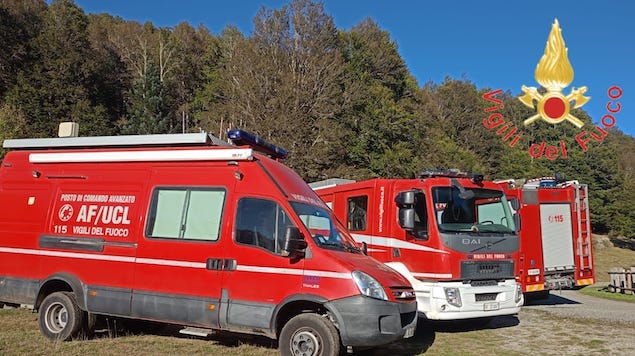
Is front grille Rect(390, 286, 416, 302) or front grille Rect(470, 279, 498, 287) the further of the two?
front grille Rect(470, 279, 498, 287)

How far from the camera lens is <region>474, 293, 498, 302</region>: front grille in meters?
8.57

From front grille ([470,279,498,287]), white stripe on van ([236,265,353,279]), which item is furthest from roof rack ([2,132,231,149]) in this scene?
front grille ([470,279,498,287])

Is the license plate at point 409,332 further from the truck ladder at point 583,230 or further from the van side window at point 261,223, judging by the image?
the truck ladder at point 583,230

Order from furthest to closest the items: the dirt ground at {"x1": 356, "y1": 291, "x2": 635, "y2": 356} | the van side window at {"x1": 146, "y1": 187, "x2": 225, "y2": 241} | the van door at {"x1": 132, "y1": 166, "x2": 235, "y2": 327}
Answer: the dirt ground at {"x1": 356, "y1": 291, "x2": 635, "y2": 356}, the van side window at {"x1": 146, "y1": 187, "x2": 225, "y2": 241}, the van door at {"x1": 132, "y1": 166, "x2": 235, "y2": 327}

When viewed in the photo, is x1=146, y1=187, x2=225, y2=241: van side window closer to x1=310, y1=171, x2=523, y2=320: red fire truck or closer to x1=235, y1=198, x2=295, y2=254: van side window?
x1=235, y1=198, x2=295, y2=254: van side window

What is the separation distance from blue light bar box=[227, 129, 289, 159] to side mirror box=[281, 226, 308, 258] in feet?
6.52

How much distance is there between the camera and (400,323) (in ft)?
20.5

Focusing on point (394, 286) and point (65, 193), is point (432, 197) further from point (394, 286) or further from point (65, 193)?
point (65, 193)

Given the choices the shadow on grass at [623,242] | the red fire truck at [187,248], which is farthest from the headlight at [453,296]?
the shadow on grass at [623,242]

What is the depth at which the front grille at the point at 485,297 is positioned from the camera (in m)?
8.57

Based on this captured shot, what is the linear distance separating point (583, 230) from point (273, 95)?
22873mm

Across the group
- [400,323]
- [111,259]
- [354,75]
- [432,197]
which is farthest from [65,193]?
[354,75]

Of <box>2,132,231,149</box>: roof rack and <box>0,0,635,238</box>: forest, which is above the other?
<box>0,0,635,238</box>: forest

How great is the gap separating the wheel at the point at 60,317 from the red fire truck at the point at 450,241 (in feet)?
16.9
